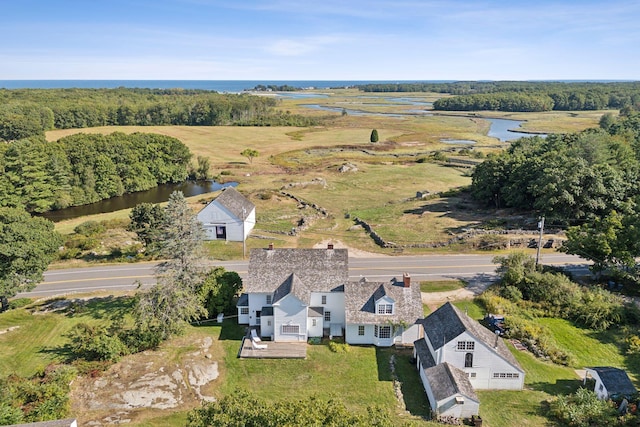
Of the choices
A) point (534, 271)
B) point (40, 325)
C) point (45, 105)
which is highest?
point (45, 105)

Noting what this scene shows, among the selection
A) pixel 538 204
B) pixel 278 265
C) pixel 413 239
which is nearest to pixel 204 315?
pixel 278 265

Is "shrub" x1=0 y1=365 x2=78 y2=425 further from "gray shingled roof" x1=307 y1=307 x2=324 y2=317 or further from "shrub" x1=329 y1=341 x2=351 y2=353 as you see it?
"shrub" x1=329 y1=341 x2=351 y2=353

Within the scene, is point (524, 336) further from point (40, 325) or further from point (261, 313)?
point (40, 325)

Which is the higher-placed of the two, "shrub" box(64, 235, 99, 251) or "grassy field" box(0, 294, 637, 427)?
"shrub" box(64, 235, 99, 251)

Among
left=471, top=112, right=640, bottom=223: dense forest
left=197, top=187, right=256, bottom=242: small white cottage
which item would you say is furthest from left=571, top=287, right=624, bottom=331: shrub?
left=197, top=187, right=256, bottom=242: small white cottage

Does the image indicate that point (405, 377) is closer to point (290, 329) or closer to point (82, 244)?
point (290, 329)

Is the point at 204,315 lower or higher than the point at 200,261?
lower
